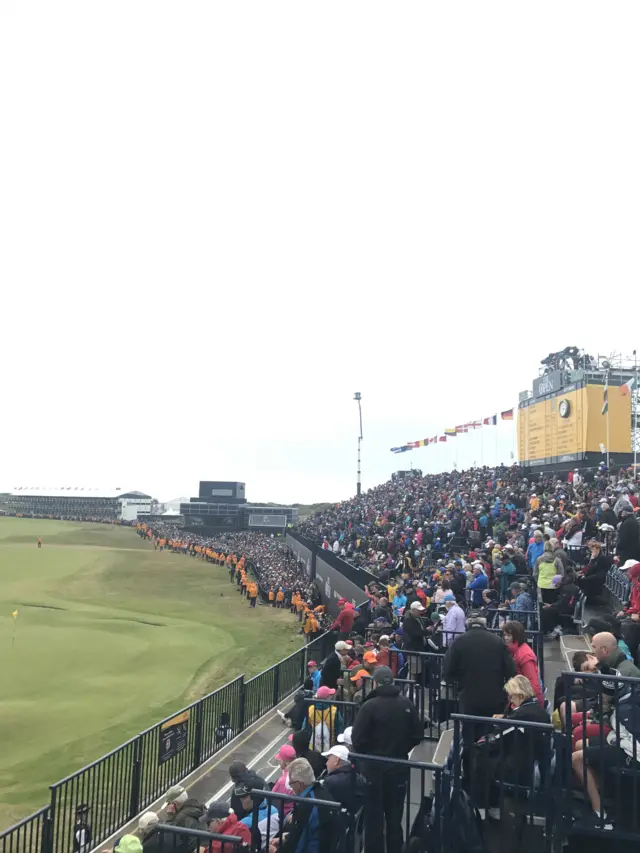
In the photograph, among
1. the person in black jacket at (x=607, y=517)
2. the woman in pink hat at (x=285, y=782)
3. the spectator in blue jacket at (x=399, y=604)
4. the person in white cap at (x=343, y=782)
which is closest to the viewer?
the person in white cap at (x=343, y=782)

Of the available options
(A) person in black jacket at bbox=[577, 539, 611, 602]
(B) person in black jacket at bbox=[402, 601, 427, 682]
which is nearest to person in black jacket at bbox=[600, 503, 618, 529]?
(A) person in black jacket at bbox=[577, 539, 611, 602]

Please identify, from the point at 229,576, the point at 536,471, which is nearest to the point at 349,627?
the point at 536,471

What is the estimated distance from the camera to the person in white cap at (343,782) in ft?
16.9

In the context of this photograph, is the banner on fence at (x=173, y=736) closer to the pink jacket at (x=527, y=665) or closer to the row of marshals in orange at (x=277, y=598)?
the pink jacket at (x=527, y=665)

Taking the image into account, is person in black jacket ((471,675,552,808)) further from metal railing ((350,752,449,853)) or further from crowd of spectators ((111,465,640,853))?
metal railing ((350,752,449,853))

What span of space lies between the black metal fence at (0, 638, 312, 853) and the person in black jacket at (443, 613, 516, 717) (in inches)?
211

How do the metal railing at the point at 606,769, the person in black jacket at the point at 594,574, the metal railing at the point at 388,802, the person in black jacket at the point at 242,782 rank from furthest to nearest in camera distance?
the person in black jacket at the point at 594,574, the person in black jacket at the point at 242,782, the metal railing at the point at 388,802, the metal railing at the point at 606,769

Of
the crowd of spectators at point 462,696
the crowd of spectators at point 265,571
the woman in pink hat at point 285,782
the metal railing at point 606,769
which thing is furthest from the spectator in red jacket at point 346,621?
the crowd of spectators at point 265,571

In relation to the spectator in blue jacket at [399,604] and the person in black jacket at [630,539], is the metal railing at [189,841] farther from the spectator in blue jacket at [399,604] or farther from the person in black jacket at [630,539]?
the person in black jacket at [630,539]

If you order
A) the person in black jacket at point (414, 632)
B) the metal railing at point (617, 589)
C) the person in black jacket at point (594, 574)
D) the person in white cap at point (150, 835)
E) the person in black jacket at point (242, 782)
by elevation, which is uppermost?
the person in black jacket at point (594, 574)

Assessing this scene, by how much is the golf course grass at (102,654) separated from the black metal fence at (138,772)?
2.25 metres

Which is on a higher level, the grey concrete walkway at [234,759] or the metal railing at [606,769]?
the metal railing at [606,769]

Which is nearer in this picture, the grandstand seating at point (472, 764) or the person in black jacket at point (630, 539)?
the grandstand seating at point (472, 764)

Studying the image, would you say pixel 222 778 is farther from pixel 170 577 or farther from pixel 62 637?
pixel 170 577
